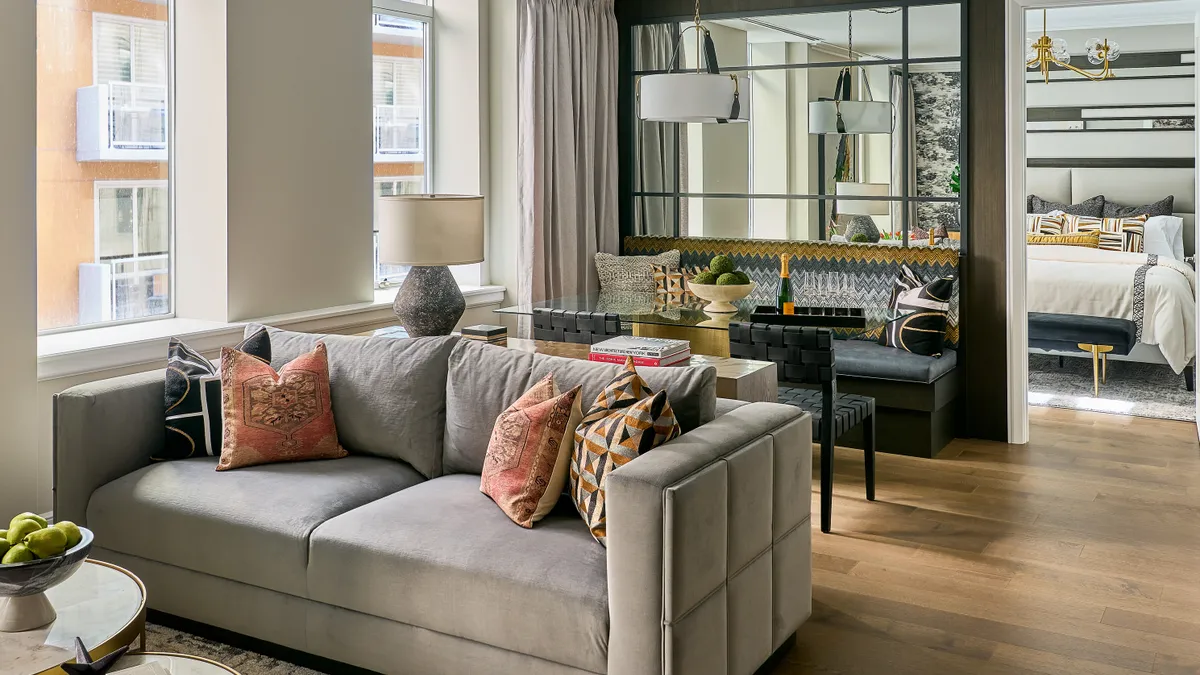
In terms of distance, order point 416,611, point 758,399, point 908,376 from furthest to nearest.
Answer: point 908,376 → point 758,399 → point 416,611

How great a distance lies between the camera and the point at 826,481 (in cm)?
406

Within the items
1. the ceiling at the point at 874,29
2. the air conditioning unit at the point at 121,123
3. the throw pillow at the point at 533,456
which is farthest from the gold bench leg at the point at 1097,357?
the air conditioning unit at the point at 121,123

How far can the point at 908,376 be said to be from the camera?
5.09 m

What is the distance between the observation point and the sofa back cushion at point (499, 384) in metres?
2.92

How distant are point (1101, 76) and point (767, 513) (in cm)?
736

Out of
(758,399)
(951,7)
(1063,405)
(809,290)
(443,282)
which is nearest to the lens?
(758,399)

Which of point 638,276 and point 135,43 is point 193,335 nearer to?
point 135,43

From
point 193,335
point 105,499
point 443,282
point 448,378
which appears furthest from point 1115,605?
point 193,335

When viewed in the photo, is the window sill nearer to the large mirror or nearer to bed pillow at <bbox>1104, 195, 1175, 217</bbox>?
the large mirror

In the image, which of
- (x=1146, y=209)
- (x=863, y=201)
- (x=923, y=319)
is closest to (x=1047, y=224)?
(x=1146, y=209)

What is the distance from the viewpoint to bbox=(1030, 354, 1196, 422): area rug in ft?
20.5

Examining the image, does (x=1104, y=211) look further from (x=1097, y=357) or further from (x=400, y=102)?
(x=400, y=102)

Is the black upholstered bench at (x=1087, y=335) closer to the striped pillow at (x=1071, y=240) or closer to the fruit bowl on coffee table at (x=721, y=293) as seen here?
the striped pillow at (x=1071, y=240)

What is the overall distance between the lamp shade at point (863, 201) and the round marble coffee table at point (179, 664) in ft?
14.6
